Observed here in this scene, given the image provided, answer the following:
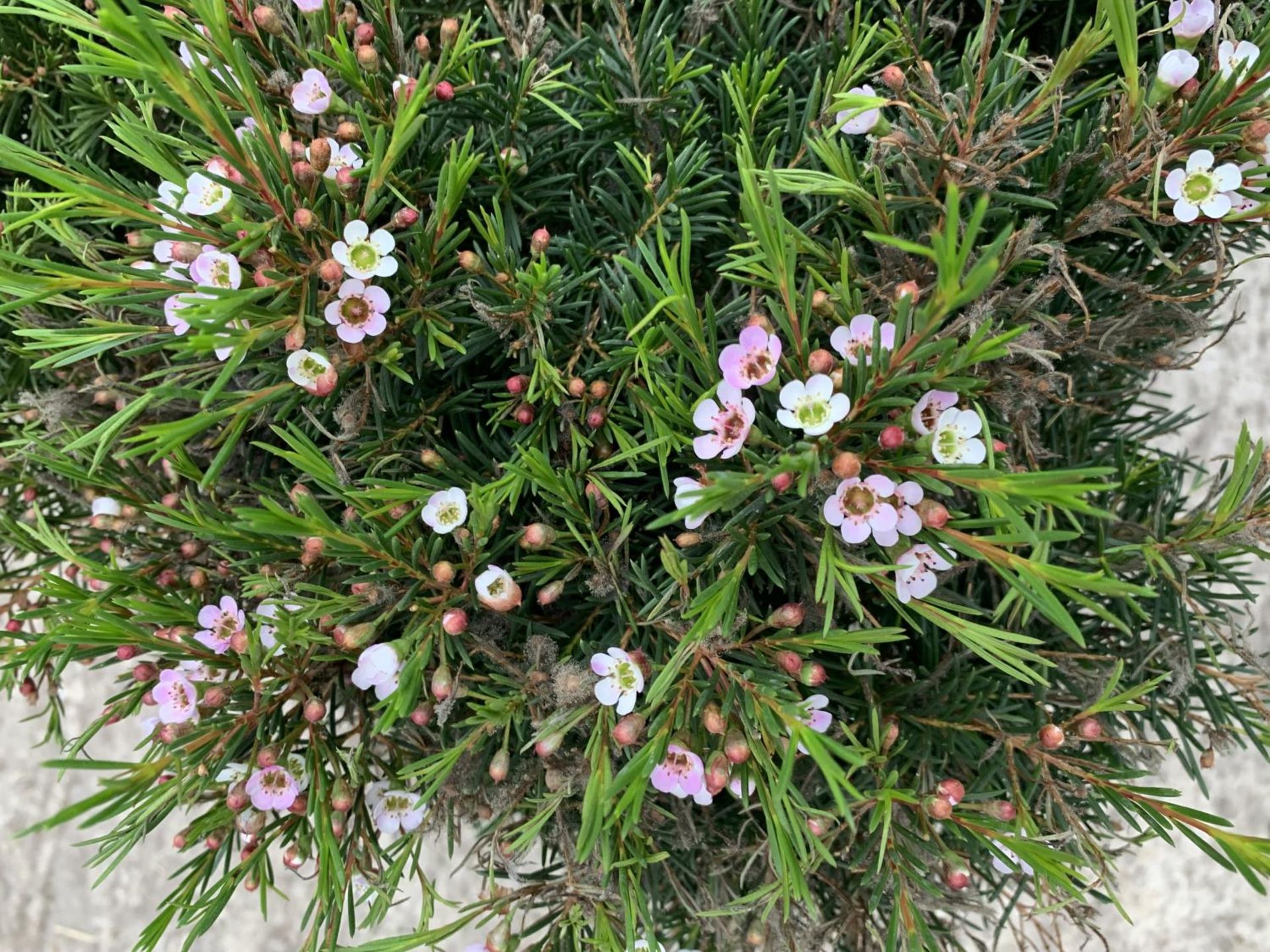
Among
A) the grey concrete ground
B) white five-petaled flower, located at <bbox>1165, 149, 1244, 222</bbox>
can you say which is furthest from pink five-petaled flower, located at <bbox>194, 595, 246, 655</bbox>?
the grey concrete ground

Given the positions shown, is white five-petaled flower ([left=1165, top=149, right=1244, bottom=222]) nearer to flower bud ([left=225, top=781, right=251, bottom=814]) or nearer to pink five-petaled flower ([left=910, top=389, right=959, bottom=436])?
pink five-petaled flower ([left=910, top=389, right=959, bottom=436])

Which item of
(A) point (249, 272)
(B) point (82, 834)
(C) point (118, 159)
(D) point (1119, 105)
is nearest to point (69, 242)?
(A) point (249, 272)

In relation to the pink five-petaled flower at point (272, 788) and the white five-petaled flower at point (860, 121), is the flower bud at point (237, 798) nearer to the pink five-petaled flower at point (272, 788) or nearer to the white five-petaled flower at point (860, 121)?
the pink five-petaled flower at point (272, 788)

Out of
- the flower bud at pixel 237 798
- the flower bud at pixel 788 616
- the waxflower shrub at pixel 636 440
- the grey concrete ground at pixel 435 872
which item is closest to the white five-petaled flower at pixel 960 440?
the waxflower shrub at pixel 636 440

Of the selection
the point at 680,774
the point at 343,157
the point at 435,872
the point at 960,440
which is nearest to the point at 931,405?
the point at 960,440

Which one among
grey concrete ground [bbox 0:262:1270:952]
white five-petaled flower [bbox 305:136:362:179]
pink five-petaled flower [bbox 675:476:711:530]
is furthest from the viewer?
grey concrete ground [bbox 0:262:1270:952]

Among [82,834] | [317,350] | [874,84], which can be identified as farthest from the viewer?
[82,834]

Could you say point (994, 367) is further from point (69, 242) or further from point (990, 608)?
point (69, 242)

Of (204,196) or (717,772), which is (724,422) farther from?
(204,196)
